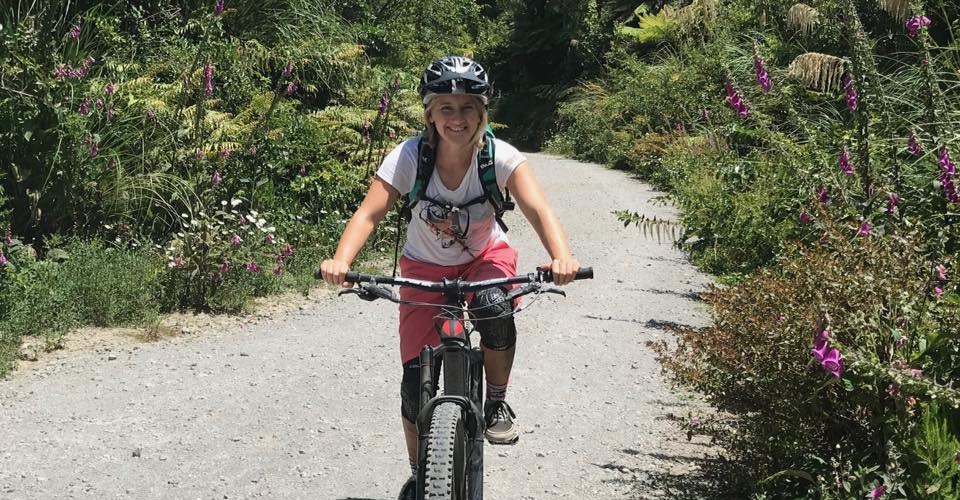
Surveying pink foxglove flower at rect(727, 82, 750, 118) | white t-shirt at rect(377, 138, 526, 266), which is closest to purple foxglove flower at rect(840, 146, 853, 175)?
pink foxglove flower at rect(727, 82, 750, 118)

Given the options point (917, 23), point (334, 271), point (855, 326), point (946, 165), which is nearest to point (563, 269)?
point (334, 271)

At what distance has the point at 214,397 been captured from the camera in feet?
21.5

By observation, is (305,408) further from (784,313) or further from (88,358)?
(784,313)

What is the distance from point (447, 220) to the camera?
4.01 metres

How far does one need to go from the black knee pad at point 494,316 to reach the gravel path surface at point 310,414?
1307mm

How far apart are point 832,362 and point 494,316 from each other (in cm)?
112

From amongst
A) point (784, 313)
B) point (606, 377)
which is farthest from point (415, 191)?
point (606, 377)

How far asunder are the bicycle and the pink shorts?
0.61 ft

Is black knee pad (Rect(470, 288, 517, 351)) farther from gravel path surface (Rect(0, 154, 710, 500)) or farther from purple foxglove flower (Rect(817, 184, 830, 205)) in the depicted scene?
purple foxglove flower (Rect(817, 184, 830, 205))

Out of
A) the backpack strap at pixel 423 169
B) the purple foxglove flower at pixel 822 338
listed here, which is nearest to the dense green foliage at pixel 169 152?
the backpack strap at pixel 423 169

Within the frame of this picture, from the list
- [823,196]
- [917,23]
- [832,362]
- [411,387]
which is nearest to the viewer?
[832,362]

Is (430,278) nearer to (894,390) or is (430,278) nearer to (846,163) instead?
(894,390)

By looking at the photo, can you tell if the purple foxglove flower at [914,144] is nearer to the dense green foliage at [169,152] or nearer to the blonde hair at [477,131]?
the blonde hair at [477,131]

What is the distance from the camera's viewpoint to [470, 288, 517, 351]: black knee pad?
3.73 metres
